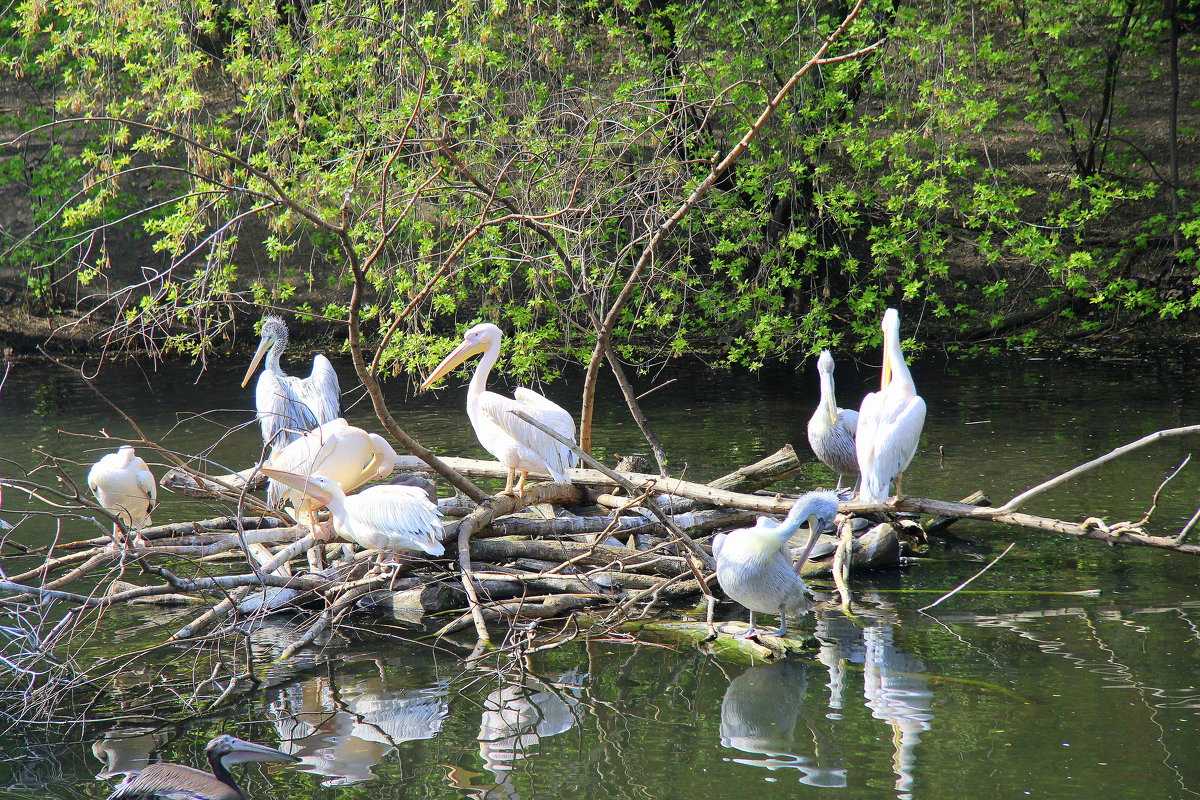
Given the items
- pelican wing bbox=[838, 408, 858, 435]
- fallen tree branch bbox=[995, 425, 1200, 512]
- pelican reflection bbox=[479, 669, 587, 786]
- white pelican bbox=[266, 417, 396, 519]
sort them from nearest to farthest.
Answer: pelican reflection bbox=[479, 669, 587, 786] → fallen tree branch bbox=[995, 425, 1200, 512] → white pelican bbox=[266, 417, 396, 519] → pelican wing bbox=[838, 408, 858, 435]

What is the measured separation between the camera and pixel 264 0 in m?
9.88

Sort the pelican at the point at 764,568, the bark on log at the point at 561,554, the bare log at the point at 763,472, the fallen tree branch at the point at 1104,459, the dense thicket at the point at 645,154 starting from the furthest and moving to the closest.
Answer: the dense thicket at the point at 645,154 < the bare log at the point at 763,472 < the bark on log at the point at 561,554 < the pelican at the point at 764,568 < the fallen tree branch at the point at 1104,459

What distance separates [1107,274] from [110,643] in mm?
11678

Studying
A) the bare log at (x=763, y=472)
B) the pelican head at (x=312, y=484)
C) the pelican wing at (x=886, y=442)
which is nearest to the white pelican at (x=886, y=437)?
the pelican wing at (x=886, y=442)

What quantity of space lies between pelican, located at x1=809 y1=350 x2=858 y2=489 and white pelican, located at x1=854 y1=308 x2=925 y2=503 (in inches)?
20.7

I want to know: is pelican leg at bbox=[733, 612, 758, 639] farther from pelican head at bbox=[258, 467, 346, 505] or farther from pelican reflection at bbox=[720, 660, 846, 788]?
pelican head at bbox=[258, 467, 346, 505]

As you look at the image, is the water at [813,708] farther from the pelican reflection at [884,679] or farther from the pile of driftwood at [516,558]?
the pile of driftwood at [516,558]

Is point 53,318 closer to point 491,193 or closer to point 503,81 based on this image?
point 503,81

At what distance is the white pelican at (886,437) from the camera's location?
6191 mm

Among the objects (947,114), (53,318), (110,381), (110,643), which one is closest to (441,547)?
(110,643)

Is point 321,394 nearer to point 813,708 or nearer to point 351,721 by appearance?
point 351,721

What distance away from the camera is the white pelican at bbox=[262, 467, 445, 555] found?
17.0 feet

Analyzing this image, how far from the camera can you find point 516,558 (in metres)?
5.75

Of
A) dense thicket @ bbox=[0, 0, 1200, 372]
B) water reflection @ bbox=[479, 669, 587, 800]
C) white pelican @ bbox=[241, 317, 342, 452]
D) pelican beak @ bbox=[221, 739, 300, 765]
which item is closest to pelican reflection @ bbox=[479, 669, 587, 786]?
water reflection @ bbox=[479, 669, 587, 800]
